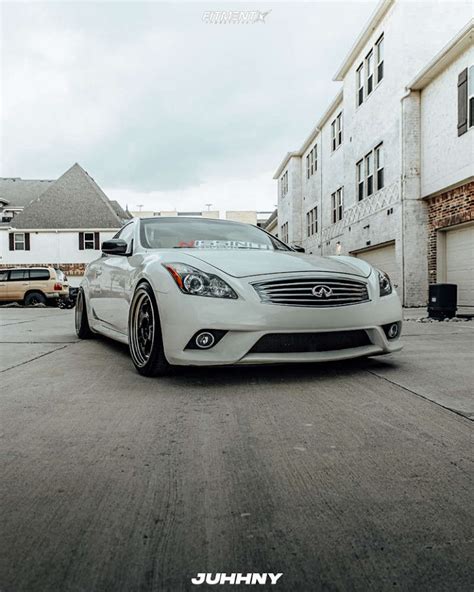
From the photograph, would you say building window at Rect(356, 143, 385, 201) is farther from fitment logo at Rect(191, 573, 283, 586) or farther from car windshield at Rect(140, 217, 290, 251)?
fitment logo at Rect(191, 573, 283, 586)

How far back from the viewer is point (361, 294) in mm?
3578

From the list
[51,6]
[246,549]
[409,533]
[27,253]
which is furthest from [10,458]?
[27,253]

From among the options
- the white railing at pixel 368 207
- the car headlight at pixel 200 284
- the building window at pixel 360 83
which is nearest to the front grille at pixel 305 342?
the car headlight at pixel 200 284

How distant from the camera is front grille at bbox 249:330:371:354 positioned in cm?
324

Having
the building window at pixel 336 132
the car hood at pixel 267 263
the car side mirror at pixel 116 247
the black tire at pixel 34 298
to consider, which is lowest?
the black tire at pixel 34 298

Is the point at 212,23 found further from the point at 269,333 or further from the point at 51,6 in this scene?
the point at 269,333

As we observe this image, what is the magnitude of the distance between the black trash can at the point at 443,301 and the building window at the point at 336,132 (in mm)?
13021

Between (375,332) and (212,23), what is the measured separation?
19.6 feet

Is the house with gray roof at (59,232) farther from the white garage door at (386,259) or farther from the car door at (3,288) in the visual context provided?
the white garage door at (386,259)

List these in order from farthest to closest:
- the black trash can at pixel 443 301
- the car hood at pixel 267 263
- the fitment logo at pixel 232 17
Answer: the black trash can at pixel 443 301, the fitment logo at pixel 232 17, the car hood at pixel 267 263

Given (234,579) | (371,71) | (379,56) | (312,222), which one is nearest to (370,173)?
(371,71)

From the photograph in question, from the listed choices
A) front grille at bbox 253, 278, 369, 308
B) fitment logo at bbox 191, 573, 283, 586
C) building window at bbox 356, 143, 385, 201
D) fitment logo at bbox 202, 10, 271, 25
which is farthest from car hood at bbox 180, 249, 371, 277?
building window at bbox 356, 143, 385, 201

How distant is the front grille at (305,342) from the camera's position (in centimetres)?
324

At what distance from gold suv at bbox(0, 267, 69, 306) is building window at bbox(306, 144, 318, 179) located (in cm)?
1437
